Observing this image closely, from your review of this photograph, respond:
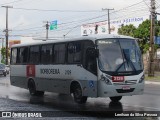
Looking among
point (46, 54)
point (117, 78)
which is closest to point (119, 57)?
point (117, 78)

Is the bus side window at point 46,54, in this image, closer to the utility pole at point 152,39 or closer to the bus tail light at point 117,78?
the bus tail light at point 117,78

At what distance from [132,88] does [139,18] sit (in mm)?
65381

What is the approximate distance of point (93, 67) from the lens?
607 inches

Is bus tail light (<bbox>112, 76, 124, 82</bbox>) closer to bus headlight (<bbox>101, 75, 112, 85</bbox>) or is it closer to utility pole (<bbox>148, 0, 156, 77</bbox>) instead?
bus headlight (<bbox>101, 75, 112, 85</bbox>)

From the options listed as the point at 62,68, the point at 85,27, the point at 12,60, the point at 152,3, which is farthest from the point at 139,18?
the point at 62,68

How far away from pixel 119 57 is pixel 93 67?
1052 mm

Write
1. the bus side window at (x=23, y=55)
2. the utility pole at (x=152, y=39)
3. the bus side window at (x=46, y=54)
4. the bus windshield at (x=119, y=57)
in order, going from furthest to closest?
the utility pole at (x=152, y=39) → the bus side window at (x=23, y=55) → the bus side window at (x=46, y=54) → the bus windshield at (x=119, y=57)

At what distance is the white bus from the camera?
590 inches

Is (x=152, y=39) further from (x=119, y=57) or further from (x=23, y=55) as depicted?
(x=119, y=57)

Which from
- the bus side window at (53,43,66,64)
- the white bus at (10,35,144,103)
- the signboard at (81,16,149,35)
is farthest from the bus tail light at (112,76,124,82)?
the signboard at (81,16,149,35)

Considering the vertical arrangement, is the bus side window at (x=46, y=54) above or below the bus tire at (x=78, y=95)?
above

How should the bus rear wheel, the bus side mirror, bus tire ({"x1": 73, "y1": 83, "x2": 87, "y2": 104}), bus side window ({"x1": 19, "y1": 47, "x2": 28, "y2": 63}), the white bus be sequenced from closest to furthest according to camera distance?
the white bus, the bus side mirror, bus tire ({"x1": 73, "y1": 83, "x2": 87, "y2": 104}), the bus rear wheel, bus side window ({"x1": 19, "y1": 47, "x2": 28, "y2": 63})

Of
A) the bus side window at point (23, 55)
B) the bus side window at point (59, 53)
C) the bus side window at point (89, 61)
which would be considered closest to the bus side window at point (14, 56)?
the bus side window at point (23, 55)

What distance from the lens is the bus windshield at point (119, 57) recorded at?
1509 centimetres
